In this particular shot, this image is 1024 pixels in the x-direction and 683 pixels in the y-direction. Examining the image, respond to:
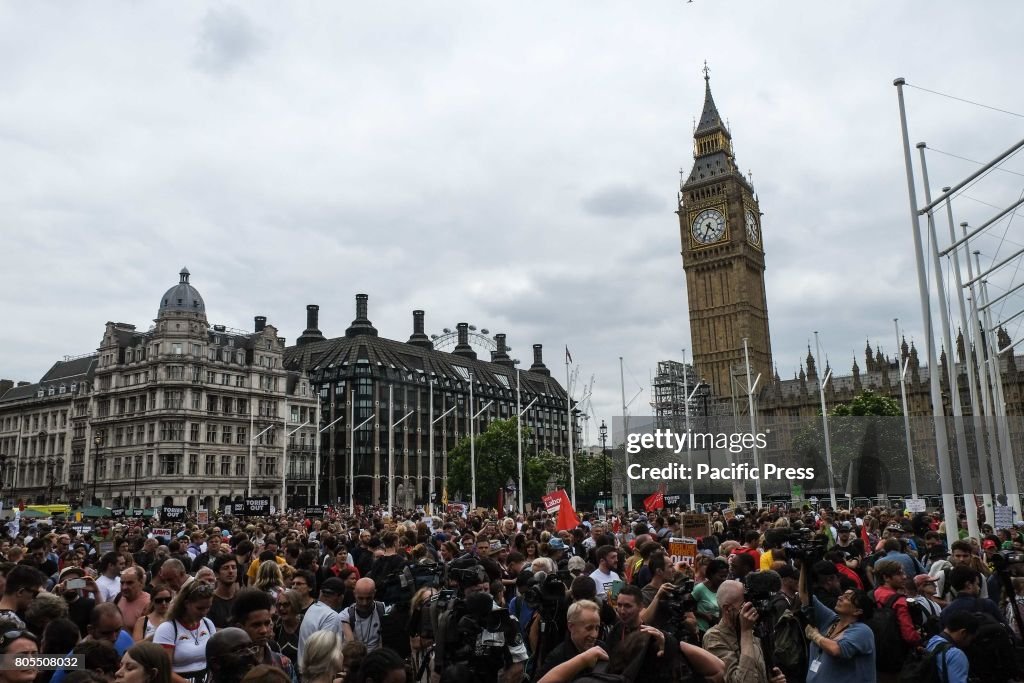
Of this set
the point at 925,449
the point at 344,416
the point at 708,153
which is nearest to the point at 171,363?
the point at 344,416

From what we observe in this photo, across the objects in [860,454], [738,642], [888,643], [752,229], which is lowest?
[888,643]

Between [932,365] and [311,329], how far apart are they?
104005 millimetres

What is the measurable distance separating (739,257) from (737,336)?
1232cm

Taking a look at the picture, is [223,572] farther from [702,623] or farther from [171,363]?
[171,363]

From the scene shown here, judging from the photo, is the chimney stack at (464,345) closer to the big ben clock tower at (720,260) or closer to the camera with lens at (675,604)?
the big ben clock tower at (720,260)

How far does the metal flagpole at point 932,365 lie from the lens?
16641mm

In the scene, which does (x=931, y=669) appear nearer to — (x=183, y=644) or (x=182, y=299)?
(x=183, y=644)

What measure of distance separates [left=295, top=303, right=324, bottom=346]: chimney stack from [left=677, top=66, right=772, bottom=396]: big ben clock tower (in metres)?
59.4

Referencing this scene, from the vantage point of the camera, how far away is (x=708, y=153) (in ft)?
406

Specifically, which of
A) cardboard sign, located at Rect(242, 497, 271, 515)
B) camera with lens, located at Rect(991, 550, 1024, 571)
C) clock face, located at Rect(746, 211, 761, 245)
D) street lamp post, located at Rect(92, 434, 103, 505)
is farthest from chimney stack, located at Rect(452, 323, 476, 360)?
camera with lens, located at Rect(991, 550, 1024, 571)

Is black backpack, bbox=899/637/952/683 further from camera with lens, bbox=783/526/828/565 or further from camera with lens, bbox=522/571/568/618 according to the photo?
camera with lens, bbox=522/571/568/618

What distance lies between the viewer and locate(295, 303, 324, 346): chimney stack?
113125mm

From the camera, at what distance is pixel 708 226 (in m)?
121

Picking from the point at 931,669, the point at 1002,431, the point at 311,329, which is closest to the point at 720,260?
the point at 311,329
